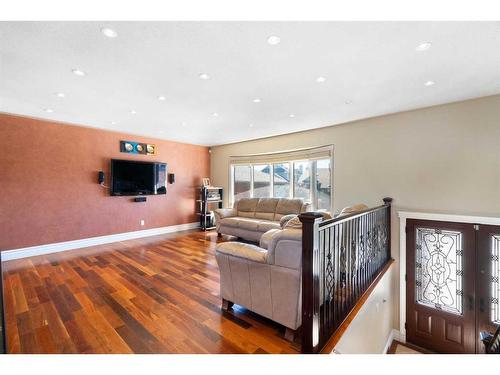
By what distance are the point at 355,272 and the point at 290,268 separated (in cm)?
110

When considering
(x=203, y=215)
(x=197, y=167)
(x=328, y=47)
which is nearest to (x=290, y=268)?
(x=328, y=47)

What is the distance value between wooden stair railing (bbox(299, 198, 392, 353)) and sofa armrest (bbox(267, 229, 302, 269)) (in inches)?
7.1

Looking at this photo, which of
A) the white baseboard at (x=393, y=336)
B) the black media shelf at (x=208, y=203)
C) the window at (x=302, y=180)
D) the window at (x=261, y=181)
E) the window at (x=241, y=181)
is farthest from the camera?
the window at (x=241, y=181)

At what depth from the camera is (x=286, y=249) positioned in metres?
1.83

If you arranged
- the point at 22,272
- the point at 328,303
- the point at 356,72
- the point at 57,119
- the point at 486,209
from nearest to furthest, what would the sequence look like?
the point at 328,303
the point at 356,72
the point at 486,209
the point at 22,272
the point at 57,119

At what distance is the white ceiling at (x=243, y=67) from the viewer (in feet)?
5.70

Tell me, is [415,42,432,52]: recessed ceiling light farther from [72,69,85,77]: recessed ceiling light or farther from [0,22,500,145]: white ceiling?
[72,69,85,77]: recessed ceiling light

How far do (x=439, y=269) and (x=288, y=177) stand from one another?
10.9 feet

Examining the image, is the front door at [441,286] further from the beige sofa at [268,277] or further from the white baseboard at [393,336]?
the beige sofa at [268,277]

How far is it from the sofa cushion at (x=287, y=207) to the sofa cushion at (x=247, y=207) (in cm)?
70

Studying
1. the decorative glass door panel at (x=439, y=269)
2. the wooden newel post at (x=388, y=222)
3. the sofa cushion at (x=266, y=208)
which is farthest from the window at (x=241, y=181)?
the decorative glass door panel at (x=439, y=269)

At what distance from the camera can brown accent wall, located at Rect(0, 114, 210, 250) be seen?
12.5 feet
